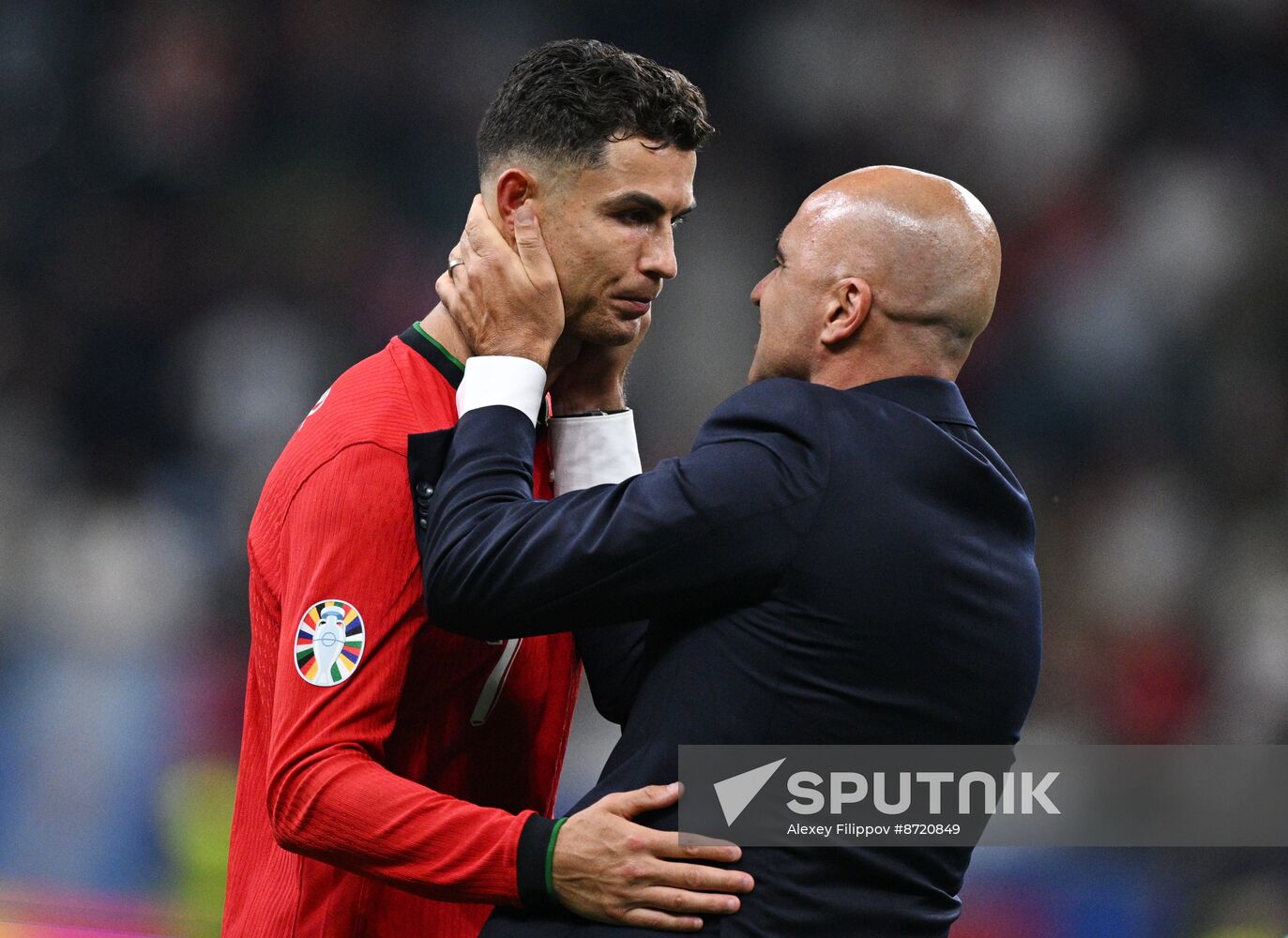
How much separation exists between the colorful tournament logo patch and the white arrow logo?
0.49 metres

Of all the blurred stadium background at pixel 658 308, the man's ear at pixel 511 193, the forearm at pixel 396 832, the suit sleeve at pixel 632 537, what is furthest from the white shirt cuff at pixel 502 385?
the blurred stadium background at pixel 658 308

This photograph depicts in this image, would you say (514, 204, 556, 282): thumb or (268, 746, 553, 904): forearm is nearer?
(268, 746, 553, 904): forearm

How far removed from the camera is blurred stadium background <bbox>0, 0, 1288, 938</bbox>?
4.77 metres

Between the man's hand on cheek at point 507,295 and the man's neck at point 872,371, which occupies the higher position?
the man's hand on cheek at point 507,295

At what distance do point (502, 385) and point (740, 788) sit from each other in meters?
0.62

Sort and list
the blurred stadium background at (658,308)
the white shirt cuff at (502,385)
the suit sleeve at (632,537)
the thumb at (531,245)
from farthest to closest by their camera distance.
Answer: the blurred stadium background at (658,308), the thumb at (531,245), the white shirt cuff at (502,385), the suit sleeve at (632,537)

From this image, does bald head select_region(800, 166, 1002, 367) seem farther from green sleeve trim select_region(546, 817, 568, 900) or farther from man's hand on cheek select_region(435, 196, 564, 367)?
green sleeve trim select_region(546, 817, 568, 900)

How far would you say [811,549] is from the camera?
1.76 meters

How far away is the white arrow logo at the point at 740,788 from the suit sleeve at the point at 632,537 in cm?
22

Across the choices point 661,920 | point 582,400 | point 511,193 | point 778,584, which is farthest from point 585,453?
point 661,920

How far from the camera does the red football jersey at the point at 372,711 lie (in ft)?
5.75

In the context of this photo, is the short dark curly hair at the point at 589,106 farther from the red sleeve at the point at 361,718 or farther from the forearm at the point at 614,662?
the forearm at the point at 614,662

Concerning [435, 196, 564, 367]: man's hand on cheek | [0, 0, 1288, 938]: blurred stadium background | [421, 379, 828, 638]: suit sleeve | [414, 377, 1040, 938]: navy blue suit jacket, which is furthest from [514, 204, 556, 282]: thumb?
[0, 0, 1288, 938]: blurred stadium background

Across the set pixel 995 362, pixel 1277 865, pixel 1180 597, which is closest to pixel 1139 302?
pixel 995 362
